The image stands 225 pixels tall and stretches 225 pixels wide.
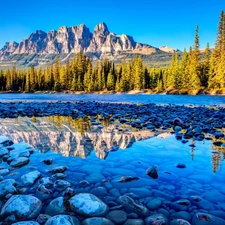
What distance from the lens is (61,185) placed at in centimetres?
361

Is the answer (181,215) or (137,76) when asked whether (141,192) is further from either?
(137,76)

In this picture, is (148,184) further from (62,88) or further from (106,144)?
(62,88)

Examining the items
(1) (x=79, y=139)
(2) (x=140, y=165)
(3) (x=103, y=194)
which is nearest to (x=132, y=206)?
(3) (x=103, y=194)

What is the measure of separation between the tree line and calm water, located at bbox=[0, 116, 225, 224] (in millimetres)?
48330

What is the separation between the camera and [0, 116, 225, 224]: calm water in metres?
3.30

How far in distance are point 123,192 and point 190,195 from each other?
955 millimetres

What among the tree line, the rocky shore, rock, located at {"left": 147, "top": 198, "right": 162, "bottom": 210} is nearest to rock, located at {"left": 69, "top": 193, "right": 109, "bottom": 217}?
the rocky shore

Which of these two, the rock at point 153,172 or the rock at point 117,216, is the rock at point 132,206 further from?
the rock at point 153,172

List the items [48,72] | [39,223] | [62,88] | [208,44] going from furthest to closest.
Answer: [48,72]
[62,88]
[208,44]
[39,223]

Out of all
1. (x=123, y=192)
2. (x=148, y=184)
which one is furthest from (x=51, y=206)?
(x=148, y=184)

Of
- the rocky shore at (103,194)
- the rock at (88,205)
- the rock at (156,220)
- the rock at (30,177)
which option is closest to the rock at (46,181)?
the rocky shore at (103,194)

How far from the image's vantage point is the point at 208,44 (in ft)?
198

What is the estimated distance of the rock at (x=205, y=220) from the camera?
2.69m

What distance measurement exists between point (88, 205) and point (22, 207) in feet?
2.61
